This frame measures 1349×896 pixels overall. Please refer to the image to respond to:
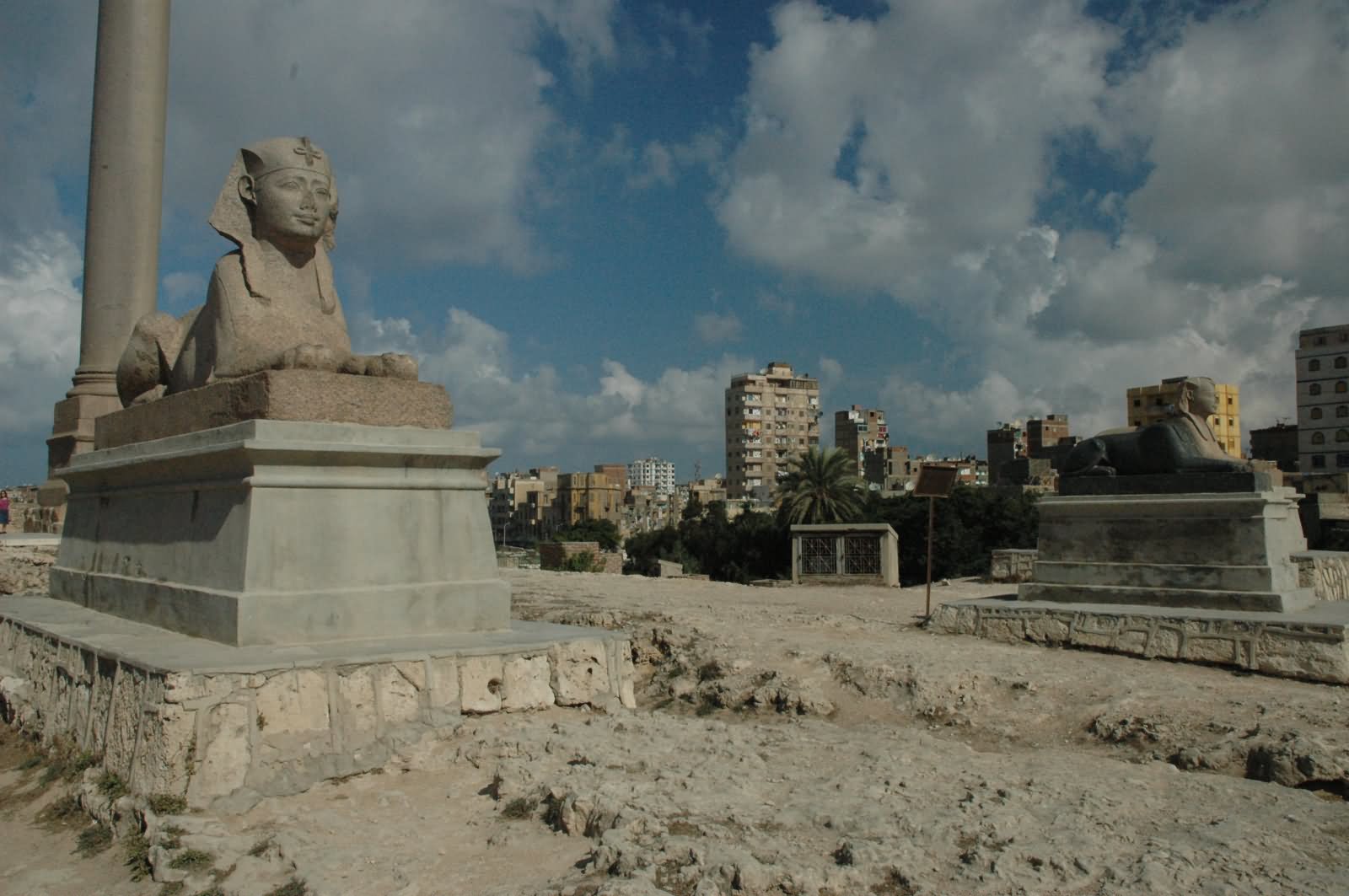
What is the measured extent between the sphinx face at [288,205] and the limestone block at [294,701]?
2.67 metres

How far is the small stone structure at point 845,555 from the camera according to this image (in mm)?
15625

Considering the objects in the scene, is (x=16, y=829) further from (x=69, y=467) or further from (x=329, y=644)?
(x=69, y=467)

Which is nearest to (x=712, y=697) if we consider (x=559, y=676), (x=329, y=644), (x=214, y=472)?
(x=559, y=676)

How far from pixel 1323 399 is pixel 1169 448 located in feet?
202

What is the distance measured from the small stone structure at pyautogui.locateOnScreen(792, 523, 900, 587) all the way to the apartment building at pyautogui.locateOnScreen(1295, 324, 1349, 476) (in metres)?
53.6

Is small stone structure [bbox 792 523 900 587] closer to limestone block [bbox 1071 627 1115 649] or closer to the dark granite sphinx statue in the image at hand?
the dark granite sphinx statue

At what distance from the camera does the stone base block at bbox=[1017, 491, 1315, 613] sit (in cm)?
768

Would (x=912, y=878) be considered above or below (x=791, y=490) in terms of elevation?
below

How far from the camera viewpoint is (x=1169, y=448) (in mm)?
8344

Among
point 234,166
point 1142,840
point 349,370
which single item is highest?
point 234,166

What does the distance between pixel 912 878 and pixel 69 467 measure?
20.4 ft

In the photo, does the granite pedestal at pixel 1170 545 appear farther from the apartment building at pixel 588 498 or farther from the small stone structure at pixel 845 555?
the apartment building at pixel 588 498

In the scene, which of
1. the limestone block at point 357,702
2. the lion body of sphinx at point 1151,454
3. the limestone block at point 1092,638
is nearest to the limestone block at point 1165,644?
the limestone block at point 1092,638

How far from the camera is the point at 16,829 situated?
3.96 meters
